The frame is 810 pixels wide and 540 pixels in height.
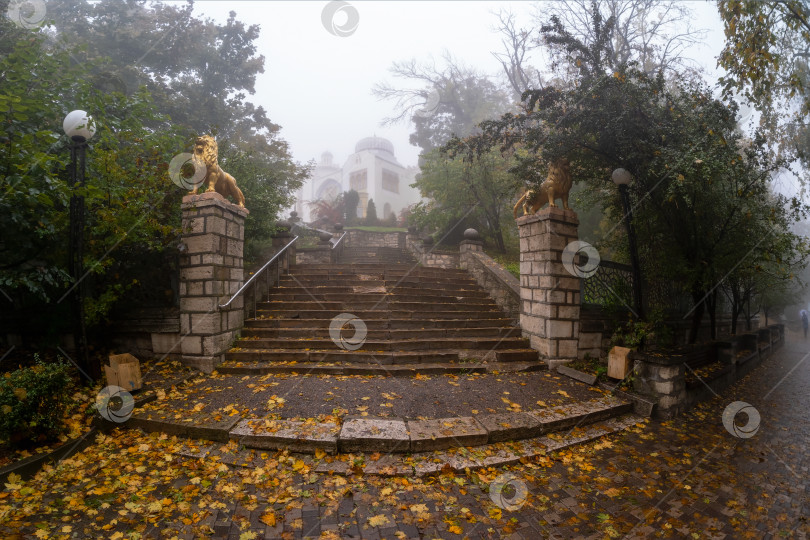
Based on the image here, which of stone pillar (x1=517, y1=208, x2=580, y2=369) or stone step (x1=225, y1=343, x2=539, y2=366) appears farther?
stone pillar (x1=517, y1=208, x2=580, y2=369)

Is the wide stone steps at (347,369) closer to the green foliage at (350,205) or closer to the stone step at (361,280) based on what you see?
the stone step at (361,280)

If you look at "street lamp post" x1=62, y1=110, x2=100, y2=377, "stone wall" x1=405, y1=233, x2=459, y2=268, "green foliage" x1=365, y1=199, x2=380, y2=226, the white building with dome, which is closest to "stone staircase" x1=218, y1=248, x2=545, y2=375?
"street lamp post" x1=62, y1=110, x2=100, y2=377

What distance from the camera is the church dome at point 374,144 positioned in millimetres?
39125

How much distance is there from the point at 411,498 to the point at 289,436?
1.43 meters

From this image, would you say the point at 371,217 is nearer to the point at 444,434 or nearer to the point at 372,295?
the point at 372,295

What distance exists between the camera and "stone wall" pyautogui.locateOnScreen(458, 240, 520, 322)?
8.08 metres

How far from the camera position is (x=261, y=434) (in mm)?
3744

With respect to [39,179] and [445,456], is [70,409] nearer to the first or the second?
[39,179]

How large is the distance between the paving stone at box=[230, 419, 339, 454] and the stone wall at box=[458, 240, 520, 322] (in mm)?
5268

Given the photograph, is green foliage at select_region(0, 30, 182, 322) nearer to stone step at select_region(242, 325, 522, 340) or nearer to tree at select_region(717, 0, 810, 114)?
stone step at select_region(242, 325, 522, 340)

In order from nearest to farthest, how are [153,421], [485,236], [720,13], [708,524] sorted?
1. [708,524]
2. [153,421]
3. [720,13]
4. [485,236]

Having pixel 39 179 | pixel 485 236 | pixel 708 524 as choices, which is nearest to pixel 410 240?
pixel 485 236

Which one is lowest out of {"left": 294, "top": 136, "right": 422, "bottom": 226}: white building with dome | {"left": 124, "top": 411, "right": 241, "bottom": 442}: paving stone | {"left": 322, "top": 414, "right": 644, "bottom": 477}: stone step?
{"left": 322, "top": 414, "right": 644, "bottom": 477}: stone step

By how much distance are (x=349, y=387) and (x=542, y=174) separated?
5.71m
